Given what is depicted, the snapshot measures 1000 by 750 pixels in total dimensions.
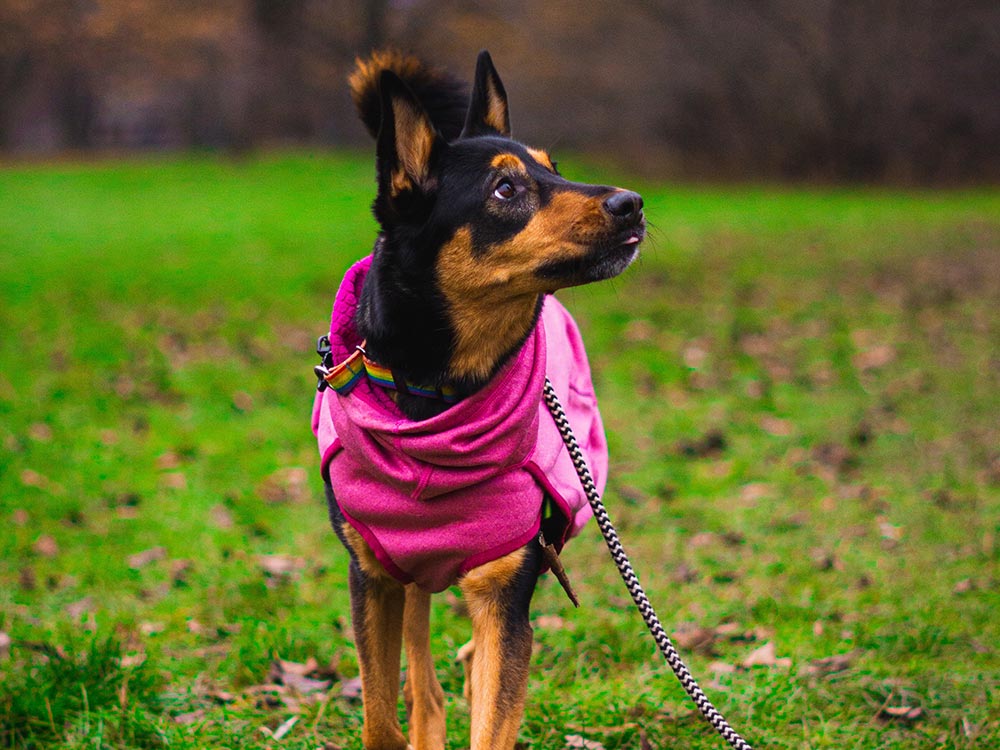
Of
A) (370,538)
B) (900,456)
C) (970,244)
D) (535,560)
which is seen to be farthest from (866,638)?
(970,244)

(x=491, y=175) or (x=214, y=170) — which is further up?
(x=491, y=175)

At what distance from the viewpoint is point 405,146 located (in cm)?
307

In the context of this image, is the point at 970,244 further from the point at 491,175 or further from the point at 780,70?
the point at 491,175

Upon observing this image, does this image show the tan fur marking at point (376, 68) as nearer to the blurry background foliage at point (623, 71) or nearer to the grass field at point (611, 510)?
the grass field at point (611, 510)

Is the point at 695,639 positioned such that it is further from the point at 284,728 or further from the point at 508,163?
the point at 508,163

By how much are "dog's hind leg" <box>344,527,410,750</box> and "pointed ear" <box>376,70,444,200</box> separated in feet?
3.40

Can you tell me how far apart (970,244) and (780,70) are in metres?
9.64

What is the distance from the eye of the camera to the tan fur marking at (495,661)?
2.97 m

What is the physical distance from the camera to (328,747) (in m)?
3.57

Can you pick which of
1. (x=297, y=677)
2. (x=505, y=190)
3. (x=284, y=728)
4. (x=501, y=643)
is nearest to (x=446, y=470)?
(x=501, y=643)

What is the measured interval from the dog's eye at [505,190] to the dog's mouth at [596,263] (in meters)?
0.24

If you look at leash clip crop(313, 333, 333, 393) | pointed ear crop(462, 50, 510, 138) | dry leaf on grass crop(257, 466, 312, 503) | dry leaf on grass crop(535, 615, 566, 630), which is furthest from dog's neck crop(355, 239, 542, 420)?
dry leaf on grass crop(257, 466, 312, 503)

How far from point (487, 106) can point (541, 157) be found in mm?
359

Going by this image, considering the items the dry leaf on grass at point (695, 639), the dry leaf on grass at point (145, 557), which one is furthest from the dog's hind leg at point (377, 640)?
the dry leaf on grass at point (145, 557)
